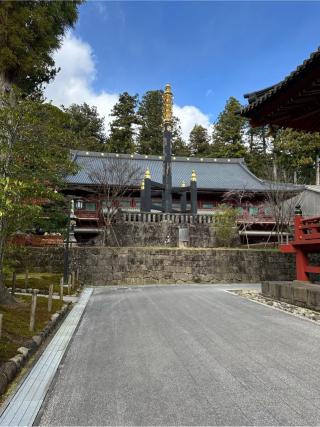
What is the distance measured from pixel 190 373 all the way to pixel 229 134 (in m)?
45.5

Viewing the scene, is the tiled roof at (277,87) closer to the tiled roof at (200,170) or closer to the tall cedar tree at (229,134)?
the tiled roof at (200,170)

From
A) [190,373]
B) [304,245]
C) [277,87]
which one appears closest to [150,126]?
[304,245]

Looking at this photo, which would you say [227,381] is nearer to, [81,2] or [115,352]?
[115,352]

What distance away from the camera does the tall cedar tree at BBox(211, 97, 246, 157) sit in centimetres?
4647

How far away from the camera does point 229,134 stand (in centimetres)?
4741

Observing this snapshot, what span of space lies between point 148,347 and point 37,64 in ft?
37.3

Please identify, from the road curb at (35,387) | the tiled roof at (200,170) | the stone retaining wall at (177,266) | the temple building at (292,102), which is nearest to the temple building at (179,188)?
the tiled roof at (200,170)

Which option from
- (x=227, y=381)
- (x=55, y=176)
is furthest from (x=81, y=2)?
(x=227, y=381)

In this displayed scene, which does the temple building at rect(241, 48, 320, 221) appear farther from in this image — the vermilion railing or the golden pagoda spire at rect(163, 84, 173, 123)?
the golden pagoda spire at rect(163, 84, 173, 123)

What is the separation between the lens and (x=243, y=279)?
1959cm

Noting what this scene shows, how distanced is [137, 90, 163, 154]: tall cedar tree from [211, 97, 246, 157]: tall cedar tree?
836cm

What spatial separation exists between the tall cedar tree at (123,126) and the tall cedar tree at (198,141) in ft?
32.6

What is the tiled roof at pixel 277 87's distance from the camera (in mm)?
6333

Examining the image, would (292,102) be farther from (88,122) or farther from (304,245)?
(88,122)
